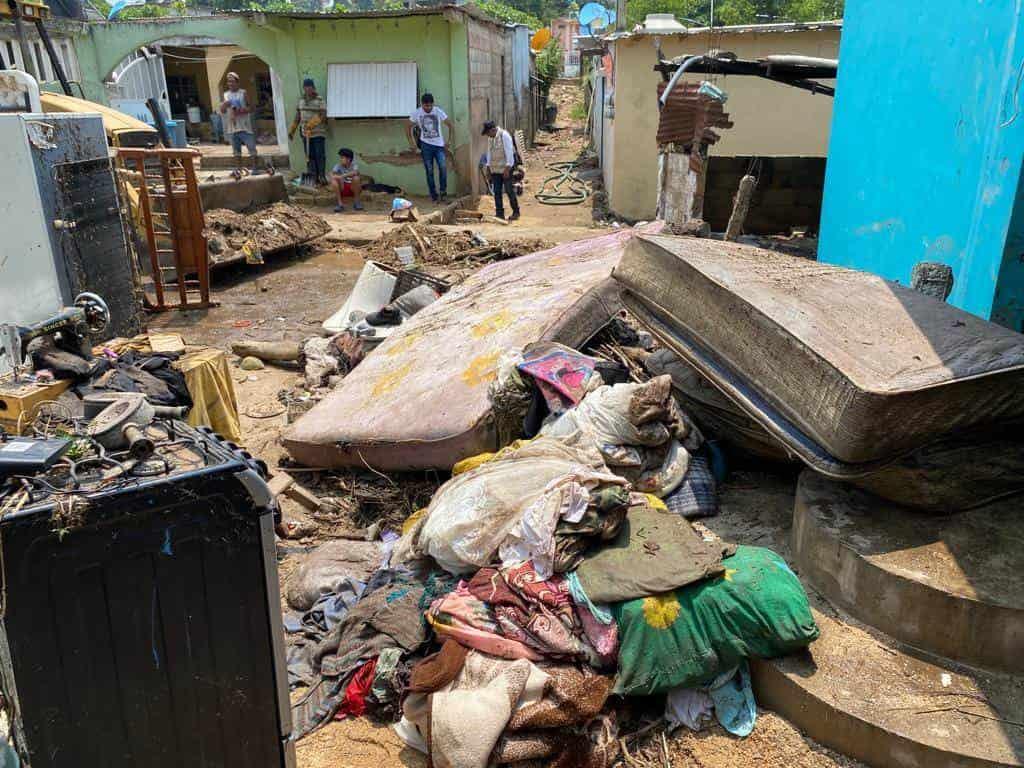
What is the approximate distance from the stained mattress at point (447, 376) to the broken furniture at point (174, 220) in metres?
3.66

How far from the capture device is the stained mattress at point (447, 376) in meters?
4.52

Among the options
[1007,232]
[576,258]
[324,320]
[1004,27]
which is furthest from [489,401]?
[324,320]

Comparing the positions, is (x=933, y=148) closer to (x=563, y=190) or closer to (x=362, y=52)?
(x=362, y=52)

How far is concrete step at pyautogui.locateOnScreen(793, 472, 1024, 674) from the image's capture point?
2766 millimetres

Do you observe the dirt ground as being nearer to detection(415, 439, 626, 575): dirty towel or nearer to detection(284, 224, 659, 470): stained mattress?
detection(284, 224, 659, 470): stained mattress

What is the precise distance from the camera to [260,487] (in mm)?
2008

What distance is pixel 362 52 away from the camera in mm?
15109

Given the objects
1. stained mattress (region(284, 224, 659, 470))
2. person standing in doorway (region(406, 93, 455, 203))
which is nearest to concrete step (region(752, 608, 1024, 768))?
stained mattress (region(284, 224, 659, 470))

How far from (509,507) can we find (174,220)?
6.59 m

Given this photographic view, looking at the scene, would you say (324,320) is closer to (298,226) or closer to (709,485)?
(298,226)

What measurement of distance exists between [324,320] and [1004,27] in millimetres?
6412

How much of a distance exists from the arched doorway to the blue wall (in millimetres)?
17907

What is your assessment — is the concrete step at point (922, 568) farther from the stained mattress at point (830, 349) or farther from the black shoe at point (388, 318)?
the black shoe at point (388, 318)

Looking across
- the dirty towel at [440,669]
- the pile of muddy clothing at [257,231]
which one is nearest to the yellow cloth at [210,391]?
the dirty towel at [440,669]
